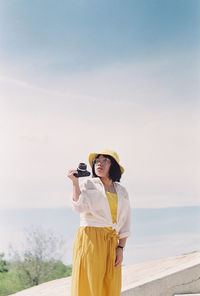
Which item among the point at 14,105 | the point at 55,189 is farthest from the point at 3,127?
Answer: the point at 55,189

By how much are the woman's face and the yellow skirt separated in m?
0.25

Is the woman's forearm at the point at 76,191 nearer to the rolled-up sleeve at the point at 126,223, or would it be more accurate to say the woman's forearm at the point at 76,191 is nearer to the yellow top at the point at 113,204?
the yellow top at the point at 113,204

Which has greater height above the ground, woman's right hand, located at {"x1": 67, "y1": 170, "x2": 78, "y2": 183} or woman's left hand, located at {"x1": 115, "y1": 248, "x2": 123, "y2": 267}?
woman's right hand, located at {"x1": 67, "y1": 170, "x2": 78, "y2": 183}

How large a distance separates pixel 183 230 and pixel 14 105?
7.62 ft

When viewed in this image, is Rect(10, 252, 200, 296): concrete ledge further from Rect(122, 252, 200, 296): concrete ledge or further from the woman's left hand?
the woman's left hand

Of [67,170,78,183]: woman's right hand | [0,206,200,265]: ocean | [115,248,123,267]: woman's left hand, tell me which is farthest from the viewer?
[0,206,200,265]: ocean

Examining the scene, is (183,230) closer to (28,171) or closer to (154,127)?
(154,127)

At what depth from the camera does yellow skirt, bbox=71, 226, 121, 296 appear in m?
2.10

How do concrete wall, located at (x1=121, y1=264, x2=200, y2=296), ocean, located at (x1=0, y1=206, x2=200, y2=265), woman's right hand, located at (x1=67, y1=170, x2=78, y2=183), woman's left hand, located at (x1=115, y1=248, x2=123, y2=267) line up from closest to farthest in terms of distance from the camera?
woman's right hand, located at (x1=67, y1=170, x2=78, y2=183) < woman's left hand, located at (x1=115, y1=248, x2=123, y2=267) < concrete wall, located at (x1=121, y1=264, x2=200, y2=296) < ocean, located at (x1=0, y1=206, x2=200, y2=265)

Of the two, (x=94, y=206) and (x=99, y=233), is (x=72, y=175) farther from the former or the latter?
(x=99, y=233)

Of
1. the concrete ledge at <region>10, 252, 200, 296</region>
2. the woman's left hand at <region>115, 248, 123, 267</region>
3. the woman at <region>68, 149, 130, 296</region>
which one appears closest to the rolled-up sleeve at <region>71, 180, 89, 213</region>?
the woman at <region>68, 149, 130, 296</region>

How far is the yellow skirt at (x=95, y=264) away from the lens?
6.88 ft

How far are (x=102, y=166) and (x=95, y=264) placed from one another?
0.44m

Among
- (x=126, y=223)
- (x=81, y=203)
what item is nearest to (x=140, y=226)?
(x=126, y=223)
